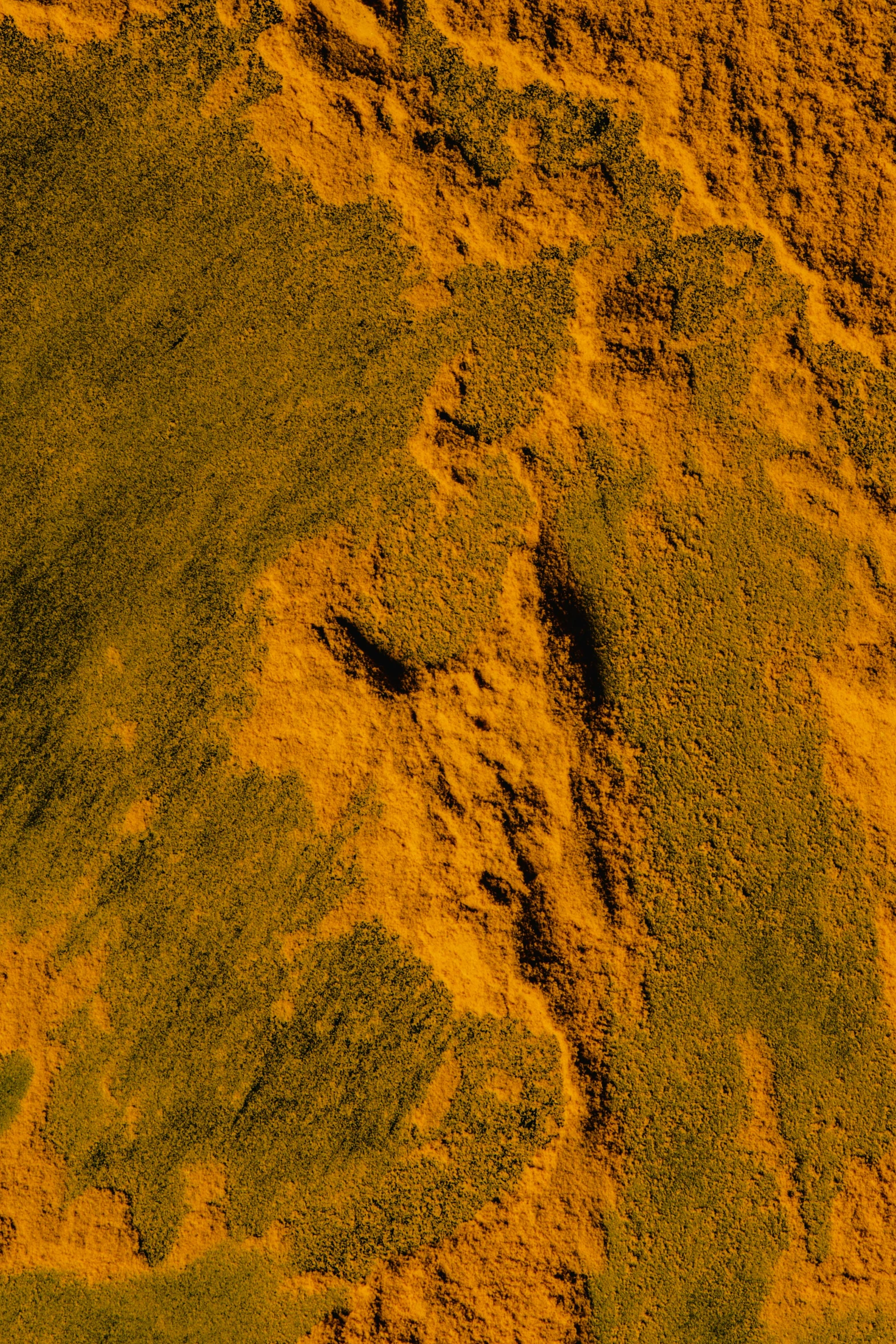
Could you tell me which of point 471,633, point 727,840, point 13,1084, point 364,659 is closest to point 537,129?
point 471,633

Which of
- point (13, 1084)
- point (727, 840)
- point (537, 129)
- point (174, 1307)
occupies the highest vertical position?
point (537, 129)

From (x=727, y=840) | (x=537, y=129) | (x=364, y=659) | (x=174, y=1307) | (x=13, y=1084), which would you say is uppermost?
(x=537, y=129)

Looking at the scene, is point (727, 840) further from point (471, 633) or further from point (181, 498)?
point (181, 498)

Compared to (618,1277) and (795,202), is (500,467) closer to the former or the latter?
(795,202)

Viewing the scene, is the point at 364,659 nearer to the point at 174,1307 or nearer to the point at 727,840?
the point at 727,840

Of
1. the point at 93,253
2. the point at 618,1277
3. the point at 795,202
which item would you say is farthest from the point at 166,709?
the point at 795,202

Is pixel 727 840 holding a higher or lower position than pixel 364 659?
higher

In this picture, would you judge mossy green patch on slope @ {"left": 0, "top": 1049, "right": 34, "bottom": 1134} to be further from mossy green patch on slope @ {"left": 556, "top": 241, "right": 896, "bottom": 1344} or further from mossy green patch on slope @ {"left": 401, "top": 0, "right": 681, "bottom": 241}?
mossy green patch on slope @ {"left": 401, "top": 0, "right": 681, "bottom": 241}

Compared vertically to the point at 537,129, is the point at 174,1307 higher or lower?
lower

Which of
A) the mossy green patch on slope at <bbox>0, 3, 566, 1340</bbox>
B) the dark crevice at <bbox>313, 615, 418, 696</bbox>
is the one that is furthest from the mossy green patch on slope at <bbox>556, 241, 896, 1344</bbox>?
the dark crevice at <bbox>313, 615, 418, 696</bbox>

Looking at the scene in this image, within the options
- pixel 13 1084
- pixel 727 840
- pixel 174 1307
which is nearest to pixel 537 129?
pixel 727 840

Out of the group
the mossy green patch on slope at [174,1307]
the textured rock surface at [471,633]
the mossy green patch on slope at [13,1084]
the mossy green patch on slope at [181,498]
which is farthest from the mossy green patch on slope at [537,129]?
the mossy green patch on slope at [174,1307]
